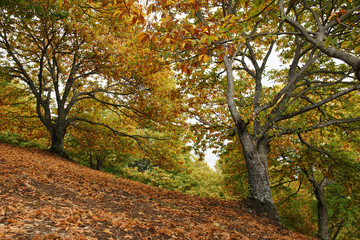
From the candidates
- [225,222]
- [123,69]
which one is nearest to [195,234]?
[225,222]

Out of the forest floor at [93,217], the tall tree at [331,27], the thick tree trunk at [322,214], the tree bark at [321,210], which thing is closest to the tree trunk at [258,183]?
the forest floor at [93,217]

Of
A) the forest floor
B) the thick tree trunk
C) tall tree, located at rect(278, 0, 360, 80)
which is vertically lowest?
the forest floor

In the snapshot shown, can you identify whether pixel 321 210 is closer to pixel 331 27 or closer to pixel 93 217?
pixel 331 27

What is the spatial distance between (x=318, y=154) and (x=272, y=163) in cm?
261

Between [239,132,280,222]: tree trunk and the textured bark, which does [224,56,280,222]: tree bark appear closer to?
[239,132,280,222]: tree trunk

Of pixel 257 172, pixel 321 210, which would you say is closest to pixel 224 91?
pixel 257 172

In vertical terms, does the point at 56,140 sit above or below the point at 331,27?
below

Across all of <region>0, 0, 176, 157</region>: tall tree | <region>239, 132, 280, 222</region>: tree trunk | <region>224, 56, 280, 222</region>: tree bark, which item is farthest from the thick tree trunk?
<region>0, 0, 176, 157</region>: tall tree

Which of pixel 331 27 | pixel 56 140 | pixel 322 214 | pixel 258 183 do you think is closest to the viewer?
pixel 331 27

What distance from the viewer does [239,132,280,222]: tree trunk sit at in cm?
573

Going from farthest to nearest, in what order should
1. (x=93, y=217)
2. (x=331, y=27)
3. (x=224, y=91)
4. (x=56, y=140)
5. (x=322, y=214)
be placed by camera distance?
(x=322, y=214) < (x=56, y=140) < (x=224, y=91) < (x=331, y=27) < (x=93, y=217)

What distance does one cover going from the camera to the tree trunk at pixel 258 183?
5734 mm

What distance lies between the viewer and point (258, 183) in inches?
233

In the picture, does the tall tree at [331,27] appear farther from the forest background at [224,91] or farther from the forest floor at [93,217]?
the forest floor at [93,217]
